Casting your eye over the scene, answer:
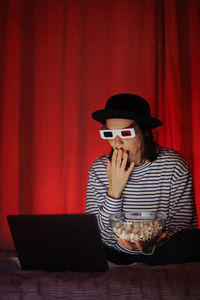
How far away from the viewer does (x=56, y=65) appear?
3115 millimetres

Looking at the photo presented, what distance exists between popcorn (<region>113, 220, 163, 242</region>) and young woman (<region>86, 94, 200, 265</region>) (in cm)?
47

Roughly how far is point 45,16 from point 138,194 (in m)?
1.85

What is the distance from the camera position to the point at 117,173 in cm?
187

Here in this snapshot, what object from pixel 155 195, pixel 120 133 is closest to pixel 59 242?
pixel 120 133

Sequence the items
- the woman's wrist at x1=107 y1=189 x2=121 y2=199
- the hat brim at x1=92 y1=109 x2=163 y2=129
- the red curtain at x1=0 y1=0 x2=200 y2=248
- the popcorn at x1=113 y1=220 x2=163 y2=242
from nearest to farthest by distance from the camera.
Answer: the popcorn at x1=113 y1=220 x2=163 y2=242, the woman's wrist at x1=107 y1=189 x2=121 y2=199, the hat brim at x1=92 y1=109 x2=163 y2=129, the red curtain at x1=0 y1=0 x2=200 y2=248

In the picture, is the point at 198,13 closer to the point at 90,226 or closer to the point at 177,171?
the point at 177,171

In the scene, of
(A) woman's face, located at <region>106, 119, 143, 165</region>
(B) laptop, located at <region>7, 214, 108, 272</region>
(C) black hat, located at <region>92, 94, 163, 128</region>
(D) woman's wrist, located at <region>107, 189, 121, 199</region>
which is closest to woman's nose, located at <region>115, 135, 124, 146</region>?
(A) woman's face, located at <region>106, 119, 143, 165</region>

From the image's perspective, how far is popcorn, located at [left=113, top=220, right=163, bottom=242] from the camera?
1235 mm

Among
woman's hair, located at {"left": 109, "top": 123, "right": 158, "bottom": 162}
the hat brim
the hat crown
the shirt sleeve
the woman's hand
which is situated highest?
the hat crown

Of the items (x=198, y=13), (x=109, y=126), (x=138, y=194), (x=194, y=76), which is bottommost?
(x=138, y=194)

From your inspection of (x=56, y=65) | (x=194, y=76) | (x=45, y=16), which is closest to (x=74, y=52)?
(x=56, y=65)

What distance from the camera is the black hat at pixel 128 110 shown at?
195cm

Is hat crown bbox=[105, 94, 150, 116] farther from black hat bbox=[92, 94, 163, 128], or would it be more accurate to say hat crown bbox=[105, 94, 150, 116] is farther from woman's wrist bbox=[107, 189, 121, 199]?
woman's wrist bbox=[107, 189, 121, 199]

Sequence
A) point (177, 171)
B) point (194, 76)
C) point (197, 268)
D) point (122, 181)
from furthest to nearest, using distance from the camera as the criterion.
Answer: point (194, 76)
point (177, 171)
point (122, 181)
point (197, 268)
